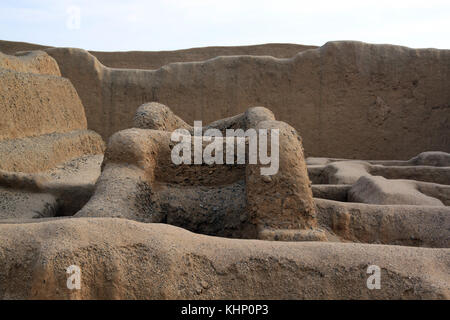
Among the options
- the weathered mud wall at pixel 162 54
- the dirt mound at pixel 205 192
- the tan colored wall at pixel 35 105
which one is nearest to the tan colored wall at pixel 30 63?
the tan colored wall at pixel 35 105

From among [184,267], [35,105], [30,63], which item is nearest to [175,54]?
[30,63]

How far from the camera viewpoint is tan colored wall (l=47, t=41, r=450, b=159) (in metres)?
9.57

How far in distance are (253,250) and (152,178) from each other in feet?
4.64

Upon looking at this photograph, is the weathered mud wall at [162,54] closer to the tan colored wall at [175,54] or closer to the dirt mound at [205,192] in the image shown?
the tan colored wall at [175,54]

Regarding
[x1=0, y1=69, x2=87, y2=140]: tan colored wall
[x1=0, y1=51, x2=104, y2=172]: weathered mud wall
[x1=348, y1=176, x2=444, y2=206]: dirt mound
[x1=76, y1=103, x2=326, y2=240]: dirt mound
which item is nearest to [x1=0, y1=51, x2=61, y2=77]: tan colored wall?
[x1=0, y1=51, x2=104, y2=172]: weathered mud wall

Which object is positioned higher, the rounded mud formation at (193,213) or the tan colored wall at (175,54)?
the tan colored wall at (175,54)

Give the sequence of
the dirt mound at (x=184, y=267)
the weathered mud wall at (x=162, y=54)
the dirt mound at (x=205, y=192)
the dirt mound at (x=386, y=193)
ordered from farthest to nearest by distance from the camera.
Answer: the weathered mud wall at (x=162, y=54) < the dirt mound at (x=386, y=193) < the dirt mound at (x=205, y=192) < the dirt mound at (x=184, y=267)

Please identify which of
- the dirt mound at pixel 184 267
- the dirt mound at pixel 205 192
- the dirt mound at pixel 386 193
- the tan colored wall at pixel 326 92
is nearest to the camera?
the dirt mound at pixel 184 267

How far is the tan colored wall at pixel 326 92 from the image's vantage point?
377 inches

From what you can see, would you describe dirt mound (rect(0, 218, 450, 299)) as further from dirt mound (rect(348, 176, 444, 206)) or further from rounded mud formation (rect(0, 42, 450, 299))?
dirt mound (rect(348, 176, 444, 206))

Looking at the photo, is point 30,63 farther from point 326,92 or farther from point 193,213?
point 326,92

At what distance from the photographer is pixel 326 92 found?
31.5ft

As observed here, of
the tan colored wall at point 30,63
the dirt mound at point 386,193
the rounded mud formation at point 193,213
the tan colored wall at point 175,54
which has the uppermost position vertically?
the tan colored wall at point 175,54

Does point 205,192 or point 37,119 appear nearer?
point 205,192
